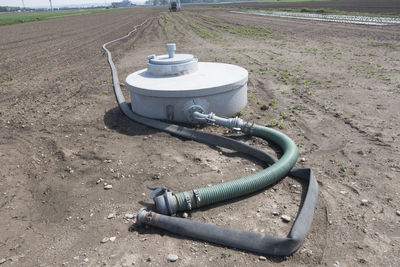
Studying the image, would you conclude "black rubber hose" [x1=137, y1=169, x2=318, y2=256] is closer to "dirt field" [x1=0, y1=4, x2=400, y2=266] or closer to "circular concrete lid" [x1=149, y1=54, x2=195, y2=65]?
"dirt field" [x1=0, y1=4, x2=400, y2=266]

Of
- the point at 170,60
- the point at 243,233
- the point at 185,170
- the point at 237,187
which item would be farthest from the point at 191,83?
the point at 243,233

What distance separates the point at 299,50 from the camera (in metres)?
12.2

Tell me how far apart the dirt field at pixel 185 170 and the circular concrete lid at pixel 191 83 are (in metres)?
0.78

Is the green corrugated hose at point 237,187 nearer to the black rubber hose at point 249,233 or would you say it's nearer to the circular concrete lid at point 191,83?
the black rubber hose at point 249,233

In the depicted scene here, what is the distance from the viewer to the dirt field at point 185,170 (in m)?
2.99

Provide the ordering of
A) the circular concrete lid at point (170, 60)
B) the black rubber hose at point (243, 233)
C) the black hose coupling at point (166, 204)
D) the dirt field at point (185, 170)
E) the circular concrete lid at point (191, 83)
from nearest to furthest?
the black rubber hose at point (243, 233) → the dirt field at point (185, 170) → the black hose coupling at point (166, 204) → the circular concrete lid at point (191, 83) → the circular concrete lid at point (170, 60)

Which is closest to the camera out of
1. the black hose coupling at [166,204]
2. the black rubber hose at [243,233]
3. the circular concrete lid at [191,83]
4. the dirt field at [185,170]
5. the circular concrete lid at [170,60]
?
the black rubber hose at [243,233]

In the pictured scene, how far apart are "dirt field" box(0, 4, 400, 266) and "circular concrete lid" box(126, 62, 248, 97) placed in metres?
0.78

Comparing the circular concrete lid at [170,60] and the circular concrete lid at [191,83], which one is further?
the circular concrete lid at [170,60]

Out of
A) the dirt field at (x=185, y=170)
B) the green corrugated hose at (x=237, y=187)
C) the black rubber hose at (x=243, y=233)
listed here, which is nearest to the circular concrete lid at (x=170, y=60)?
the dirt field at (x=185, y=170)

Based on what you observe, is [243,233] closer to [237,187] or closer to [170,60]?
[237,187]

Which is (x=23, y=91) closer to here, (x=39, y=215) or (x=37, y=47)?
(x=39, y=215)

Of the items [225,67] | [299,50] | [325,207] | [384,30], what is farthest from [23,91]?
→ [384,30]

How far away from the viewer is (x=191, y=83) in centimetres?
558
